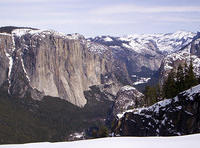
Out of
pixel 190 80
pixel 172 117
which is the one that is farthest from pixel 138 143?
pixel 190 80

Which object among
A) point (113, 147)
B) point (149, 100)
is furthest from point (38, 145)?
point (149, 100)

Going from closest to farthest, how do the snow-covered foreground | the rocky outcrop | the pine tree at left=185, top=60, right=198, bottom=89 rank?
1. the snow-covered foreground
2. the rocky outcrop
3. the pine tree at left=185, top=60, right=198, bottom=89

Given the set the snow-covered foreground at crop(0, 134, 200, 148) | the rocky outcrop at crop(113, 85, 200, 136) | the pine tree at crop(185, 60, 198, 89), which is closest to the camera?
the snow-covered foreground at crop(0, 134, 200, 148)

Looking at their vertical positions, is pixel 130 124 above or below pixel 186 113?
below

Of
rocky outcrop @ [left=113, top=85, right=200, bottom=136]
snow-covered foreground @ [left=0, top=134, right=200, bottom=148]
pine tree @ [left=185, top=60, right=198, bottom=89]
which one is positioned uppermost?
snow-covered foreground @ [left=0, top=134, right=200, bottom=148]

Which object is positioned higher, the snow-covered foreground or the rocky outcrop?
the snow-covered foreground

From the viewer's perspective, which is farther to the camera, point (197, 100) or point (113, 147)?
point (197, 100)

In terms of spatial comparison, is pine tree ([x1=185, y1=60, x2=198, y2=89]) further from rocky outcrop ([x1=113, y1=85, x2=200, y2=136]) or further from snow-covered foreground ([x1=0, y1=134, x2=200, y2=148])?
snow-covered foreground ([x1=0, y1=134, x2=200, y2=148])

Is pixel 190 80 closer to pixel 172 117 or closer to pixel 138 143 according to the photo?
pixel 172 117

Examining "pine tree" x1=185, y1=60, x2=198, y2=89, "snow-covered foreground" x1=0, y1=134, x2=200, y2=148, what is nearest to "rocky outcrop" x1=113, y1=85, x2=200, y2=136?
"pine tree" x1=185, y1=60, x2=198, y2=89

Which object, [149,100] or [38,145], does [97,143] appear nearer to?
[38,145]
